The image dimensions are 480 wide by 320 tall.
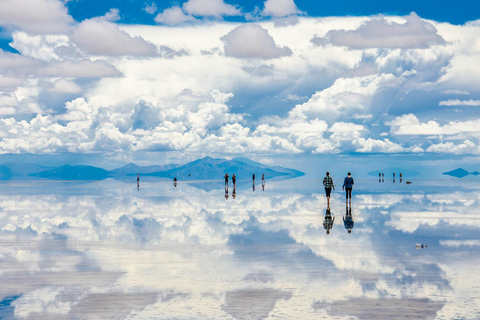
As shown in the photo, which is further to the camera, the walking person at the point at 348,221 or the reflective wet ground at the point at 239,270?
the walking person at the point at 348,221

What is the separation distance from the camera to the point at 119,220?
36812 millimetres

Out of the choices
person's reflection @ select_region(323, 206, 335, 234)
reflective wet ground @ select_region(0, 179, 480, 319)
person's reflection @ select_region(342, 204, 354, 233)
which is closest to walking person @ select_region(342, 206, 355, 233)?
person's reflection @ select_region(342, 204, 354, 233)

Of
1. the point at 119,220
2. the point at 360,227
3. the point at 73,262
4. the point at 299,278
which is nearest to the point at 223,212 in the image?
the point at 119,220

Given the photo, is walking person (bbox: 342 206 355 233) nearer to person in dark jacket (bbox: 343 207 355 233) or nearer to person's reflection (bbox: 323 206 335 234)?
person in dark jacket (bbox: 343 207 355 233)

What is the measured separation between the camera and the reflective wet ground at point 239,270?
1395cm

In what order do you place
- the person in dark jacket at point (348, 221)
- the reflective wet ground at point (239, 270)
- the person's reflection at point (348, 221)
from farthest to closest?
1. the person's reflection at point (348, 221)
2. the person in dark jacket at point (348, 221)
3. the reflective wet ground at point (239, 270)

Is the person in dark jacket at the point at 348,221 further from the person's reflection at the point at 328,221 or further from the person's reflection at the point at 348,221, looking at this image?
the person's reflection at the point at 328,221

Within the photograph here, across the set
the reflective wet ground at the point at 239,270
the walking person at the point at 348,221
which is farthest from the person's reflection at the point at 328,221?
the walking person at the point at 348,221

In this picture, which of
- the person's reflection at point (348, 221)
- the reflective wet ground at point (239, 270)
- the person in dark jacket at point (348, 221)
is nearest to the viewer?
the reflective wet ground at point (239, 270)

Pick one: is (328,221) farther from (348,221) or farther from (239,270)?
(239,270)

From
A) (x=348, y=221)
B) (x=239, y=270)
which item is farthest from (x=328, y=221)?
(x=239, y=270)

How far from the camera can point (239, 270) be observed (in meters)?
18.9

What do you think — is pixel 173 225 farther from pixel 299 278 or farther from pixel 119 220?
pixel 299 278

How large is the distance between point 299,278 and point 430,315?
4.82 meters
